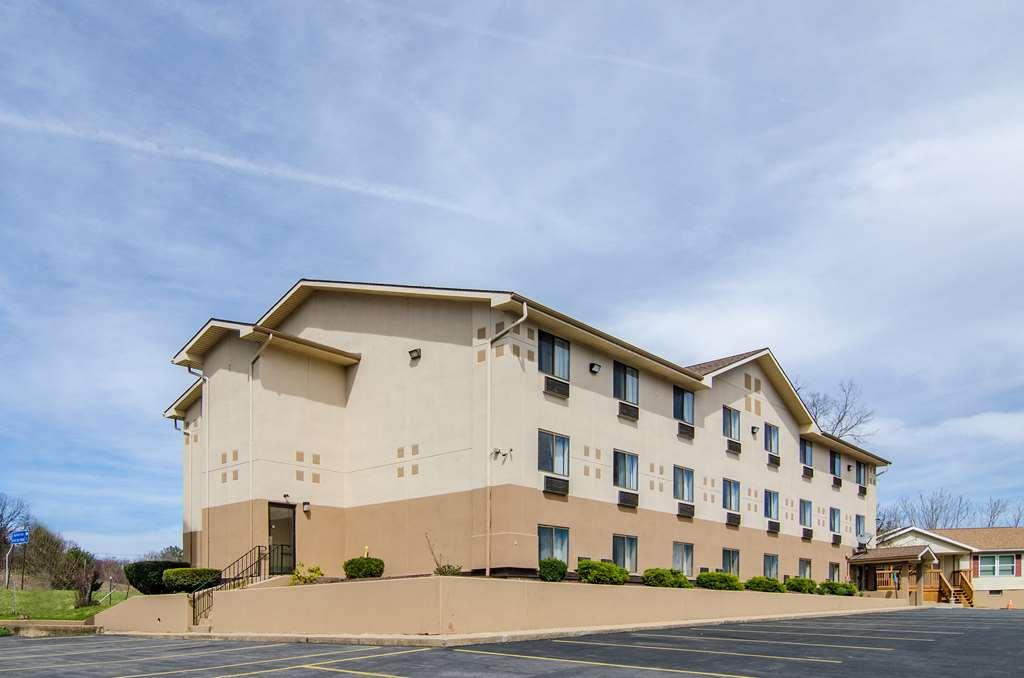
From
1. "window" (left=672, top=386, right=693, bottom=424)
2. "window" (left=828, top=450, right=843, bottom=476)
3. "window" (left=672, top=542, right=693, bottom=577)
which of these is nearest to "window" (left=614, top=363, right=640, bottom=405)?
"window" (left=672, top=386, right=693, bottom=424)

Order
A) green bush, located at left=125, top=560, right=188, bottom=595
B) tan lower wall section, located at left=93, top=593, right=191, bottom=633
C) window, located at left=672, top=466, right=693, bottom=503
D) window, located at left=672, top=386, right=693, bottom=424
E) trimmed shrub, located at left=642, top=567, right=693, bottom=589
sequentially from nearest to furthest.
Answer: tan lower wall section, located at left=93, top=593, right=191, bottom=633
green bush, located at left=125, top=560, right=188, bottom=595
trimmed shrub, located at left=642, top=567, right=693, bottom=589
window, located at left=672, top=466, right=693, bottom=503
window, located at left=672, top=386, right=693, bottom=424

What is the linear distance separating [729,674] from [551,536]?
1147 centimetres

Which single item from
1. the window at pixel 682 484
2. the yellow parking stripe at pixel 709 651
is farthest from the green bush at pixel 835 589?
the yellow parking stripe at pixel 709 651

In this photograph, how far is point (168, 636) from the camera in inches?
941

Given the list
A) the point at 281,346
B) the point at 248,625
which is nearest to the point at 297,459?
the point at 281,346

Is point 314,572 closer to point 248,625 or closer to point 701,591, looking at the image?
point 248,625

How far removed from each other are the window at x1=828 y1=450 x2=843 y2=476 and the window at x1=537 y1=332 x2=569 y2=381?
67.8 feet

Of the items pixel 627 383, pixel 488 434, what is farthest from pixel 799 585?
pixel 488 434

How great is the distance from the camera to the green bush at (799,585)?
113ft

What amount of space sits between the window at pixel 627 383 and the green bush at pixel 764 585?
7.85m

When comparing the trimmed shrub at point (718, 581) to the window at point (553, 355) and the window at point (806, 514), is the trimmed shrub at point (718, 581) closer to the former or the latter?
the window at point (553, 355)

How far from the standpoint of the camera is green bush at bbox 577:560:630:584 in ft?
A: 79.1

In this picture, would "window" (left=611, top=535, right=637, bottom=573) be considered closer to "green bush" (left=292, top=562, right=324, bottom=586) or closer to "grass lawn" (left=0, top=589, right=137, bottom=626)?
"green bush" (left=292, top=562, right=324, bottom=586)

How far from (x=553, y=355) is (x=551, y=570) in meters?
5.92
